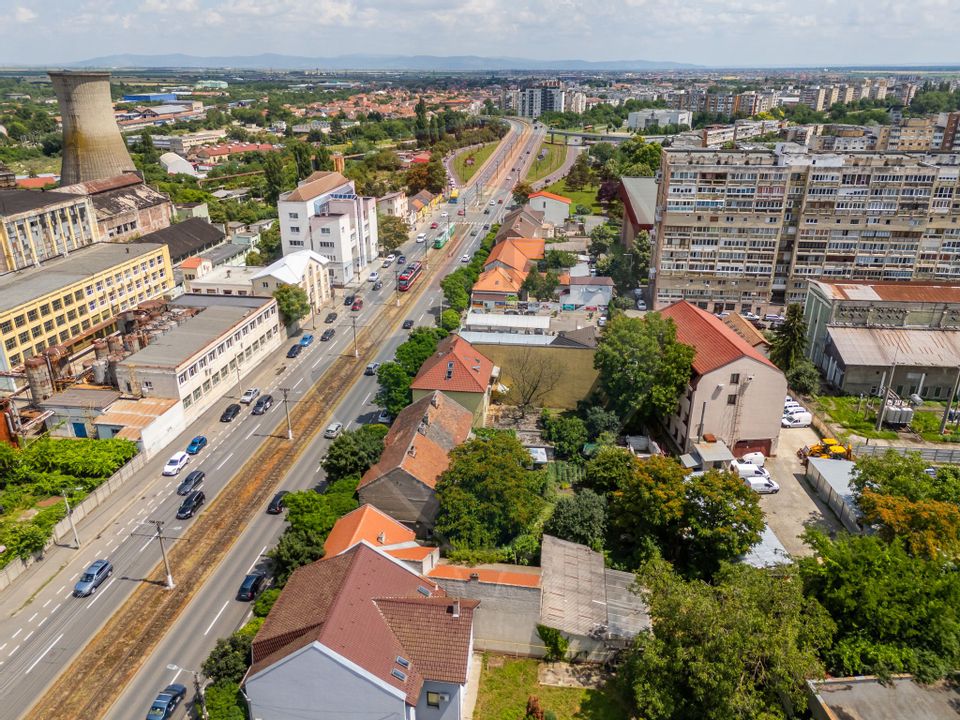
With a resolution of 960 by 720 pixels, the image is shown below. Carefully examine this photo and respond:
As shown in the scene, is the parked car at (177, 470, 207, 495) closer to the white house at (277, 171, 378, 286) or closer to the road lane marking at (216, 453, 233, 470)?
the road lane marking at (216, 453, 233, 470)

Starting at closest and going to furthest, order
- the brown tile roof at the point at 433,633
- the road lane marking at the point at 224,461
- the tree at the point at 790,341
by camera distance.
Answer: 1. the brown tile roof at the point at 433,633
2. the road lane marking at the point at 224,461
3. the tree at the point at 790,341

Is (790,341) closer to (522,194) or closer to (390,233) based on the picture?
(390,233)

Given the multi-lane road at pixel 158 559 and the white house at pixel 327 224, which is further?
the white house at pixel 327 224

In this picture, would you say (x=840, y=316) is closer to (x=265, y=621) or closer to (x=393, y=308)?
(x=393, y=308)

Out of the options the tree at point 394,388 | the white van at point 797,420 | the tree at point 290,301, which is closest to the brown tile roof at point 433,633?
the tree at point 394,388

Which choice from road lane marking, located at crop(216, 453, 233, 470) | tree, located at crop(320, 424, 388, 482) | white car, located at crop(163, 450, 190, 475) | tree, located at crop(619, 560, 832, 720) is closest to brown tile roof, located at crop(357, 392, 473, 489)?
tree, located at crop(320, 424, 388, 482)

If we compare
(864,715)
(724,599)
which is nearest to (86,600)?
(724,599)

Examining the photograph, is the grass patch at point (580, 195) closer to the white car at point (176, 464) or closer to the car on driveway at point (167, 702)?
the white car at point (176, 464)
